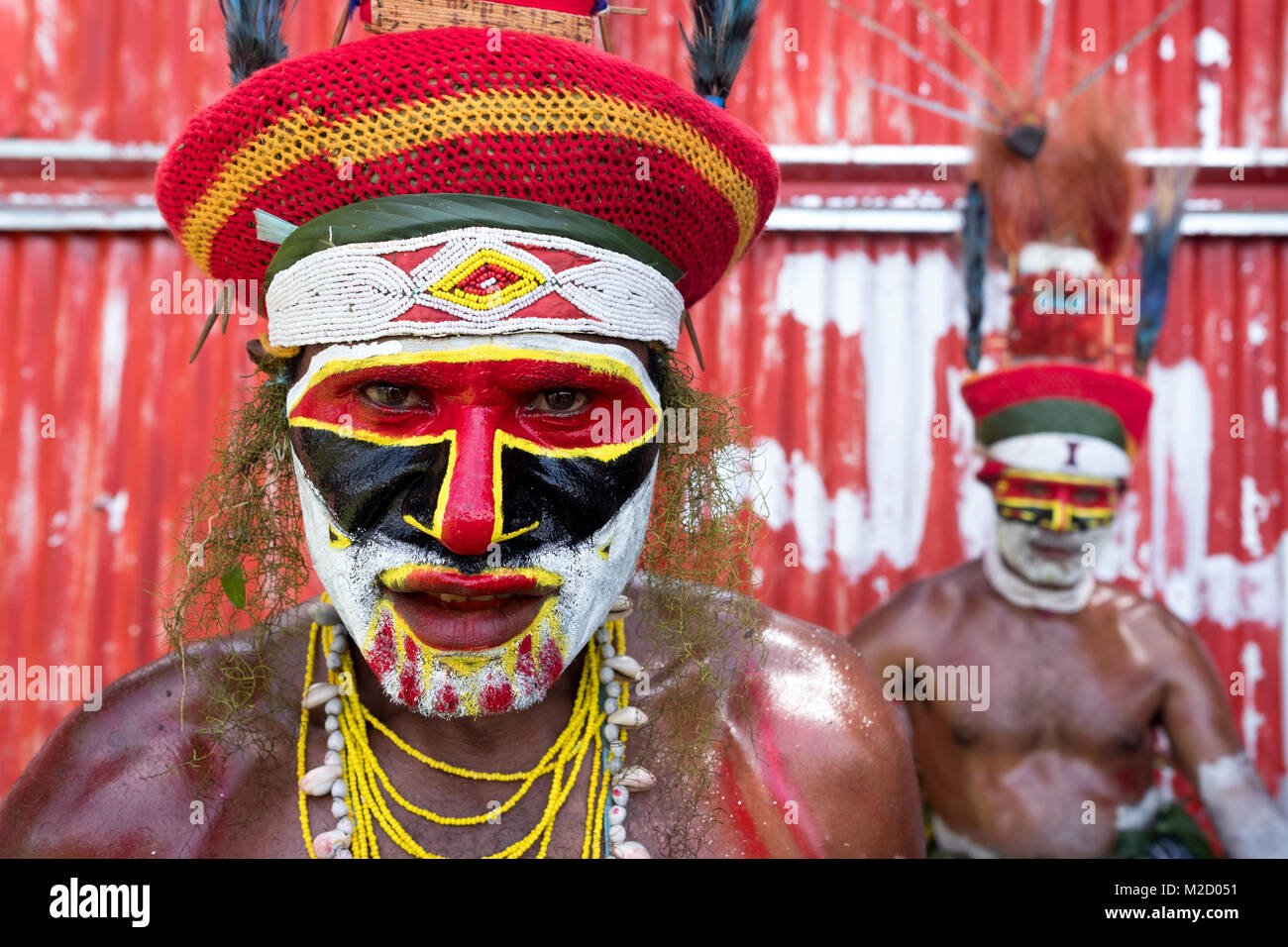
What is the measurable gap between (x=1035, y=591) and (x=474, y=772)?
3.19 m

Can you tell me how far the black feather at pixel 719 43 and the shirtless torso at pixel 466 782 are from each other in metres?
1.06

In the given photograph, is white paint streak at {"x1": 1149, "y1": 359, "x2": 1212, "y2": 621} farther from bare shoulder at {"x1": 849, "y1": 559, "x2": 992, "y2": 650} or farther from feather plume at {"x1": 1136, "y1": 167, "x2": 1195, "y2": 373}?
bare shoulder at {"x1": 849, "y1": 559, "x2": 992, "y2": 650}

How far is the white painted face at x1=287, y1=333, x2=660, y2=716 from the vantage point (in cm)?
170

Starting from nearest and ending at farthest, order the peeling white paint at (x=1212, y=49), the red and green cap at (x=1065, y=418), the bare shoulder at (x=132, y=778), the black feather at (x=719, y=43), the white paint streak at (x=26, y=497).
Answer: the bare shoulder at (x=132, y=778) → the black feather at (x=719, y=43) → the red and green cap at (x=1065, y=418) → the white paint streak at (x=26, y=497) → the peeling white paint at (x=1212, y=49)

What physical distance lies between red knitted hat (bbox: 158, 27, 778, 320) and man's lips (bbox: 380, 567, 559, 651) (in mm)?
590

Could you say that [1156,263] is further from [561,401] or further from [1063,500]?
[561,401]

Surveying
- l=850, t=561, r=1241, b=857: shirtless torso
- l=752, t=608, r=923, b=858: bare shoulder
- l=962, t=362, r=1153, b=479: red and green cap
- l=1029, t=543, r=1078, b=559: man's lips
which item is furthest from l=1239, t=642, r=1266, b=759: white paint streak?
l=752, t=608, r=923, b=858: bare shoulder

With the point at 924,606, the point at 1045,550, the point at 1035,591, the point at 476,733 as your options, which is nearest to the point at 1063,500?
the point at 1045,550

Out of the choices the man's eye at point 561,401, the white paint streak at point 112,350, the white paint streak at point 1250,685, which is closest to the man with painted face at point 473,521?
the man's eye at point 561,401

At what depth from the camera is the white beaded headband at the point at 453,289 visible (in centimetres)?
170

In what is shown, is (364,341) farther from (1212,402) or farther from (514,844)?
(1212,402)

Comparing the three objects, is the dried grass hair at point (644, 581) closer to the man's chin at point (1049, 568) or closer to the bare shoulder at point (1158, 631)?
the man's chin at point (1049, 568)

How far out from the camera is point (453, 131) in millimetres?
1708
